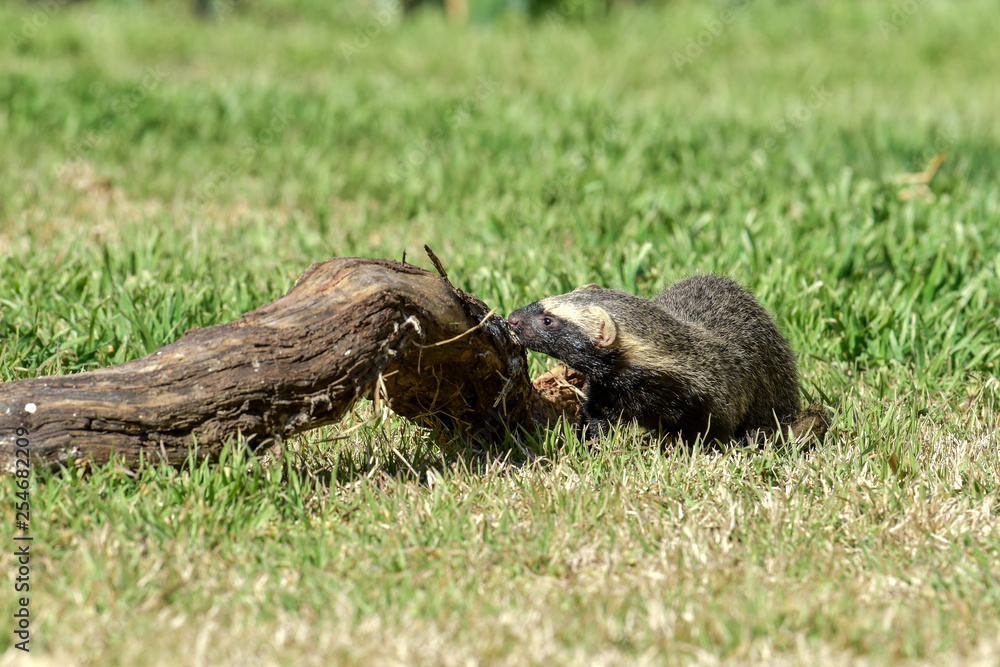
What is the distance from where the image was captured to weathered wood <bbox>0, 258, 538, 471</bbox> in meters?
3.27

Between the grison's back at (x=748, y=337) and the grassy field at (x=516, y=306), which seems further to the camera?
the grison's back at (x=748, y=337)

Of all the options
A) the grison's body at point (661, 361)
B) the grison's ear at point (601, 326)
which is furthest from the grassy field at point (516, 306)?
the grison's ear at point (601, 326)

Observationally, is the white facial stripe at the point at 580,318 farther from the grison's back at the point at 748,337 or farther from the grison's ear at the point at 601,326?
the grison's back at the point at 748,337

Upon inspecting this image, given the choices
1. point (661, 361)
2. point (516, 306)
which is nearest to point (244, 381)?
point (661, 361)

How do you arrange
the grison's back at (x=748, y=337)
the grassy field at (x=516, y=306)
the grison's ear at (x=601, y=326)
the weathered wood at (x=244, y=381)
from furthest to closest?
the grison's back at (x=748, y=337)
the grison's ear at (x=601, y=326)
the weathered wood at (x=244, y=381)
the grassy field at (x=516, y=306)

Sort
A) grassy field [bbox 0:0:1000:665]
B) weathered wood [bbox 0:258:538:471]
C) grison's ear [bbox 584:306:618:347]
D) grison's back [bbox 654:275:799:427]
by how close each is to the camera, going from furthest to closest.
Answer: grison's back [bbox 654:275:799:427] → grison's ear [bbox 584:306:618:347] → weathered wood [bbox 0:258:538:471] → grassy field [bbox 0:0:1000:665]

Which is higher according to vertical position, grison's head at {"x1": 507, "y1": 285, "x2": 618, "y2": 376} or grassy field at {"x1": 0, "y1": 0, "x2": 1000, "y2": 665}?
grison's head at {"x1": 507, "y1": 285, "x2": 618, "y2": 376}

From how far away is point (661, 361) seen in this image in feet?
13.1

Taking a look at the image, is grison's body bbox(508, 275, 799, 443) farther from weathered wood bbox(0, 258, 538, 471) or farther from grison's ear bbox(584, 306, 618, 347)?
weathered wood bbox(0, 258, 538, 471)

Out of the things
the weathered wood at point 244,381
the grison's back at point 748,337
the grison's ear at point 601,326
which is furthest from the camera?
the grison's back at point 748,337

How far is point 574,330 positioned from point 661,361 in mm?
338

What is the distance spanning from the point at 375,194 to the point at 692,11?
745 cm

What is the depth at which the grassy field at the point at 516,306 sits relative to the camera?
9.29 ft

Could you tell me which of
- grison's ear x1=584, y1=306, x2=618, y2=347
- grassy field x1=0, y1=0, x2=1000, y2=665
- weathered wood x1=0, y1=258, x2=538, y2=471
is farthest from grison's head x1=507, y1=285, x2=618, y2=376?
weathered wood x1=0, y1=258, x2=538, y2=471
